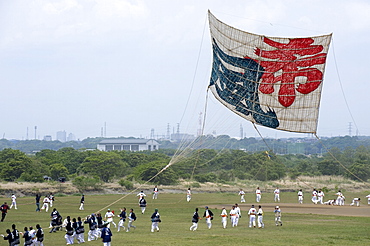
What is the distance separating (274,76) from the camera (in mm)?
37781

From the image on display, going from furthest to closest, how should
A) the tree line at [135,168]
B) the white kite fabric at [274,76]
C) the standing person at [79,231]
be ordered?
1. the tree line at [135,168]
2. the white kite fabric at [274,76]
3. the standing person at [79,231]

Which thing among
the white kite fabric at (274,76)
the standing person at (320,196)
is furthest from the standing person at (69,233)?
the standing person at (320,196)

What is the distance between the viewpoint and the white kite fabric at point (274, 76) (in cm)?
A: 3697

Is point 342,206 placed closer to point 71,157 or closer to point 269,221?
point 269,221

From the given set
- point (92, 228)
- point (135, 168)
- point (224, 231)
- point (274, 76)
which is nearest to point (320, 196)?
point (274, 76)

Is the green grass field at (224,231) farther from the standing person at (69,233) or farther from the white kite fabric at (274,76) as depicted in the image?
the white kite fabric at (274,76)

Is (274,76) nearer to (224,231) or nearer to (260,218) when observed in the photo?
(260,218)

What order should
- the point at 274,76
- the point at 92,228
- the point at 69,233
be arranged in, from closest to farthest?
1. the point at 69,233
2. the point at 92,228
3. the point at 274,76

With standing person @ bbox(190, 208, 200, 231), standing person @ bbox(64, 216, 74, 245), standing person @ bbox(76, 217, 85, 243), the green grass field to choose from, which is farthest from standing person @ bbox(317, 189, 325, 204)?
standing person @ bbox(64, 216, 74, 245)

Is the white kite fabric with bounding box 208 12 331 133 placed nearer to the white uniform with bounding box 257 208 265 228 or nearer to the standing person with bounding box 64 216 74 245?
the white uniform with bounding box 257 208 265 228

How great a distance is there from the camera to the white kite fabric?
121 feet

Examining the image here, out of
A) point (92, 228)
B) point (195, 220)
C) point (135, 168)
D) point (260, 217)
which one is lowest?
point (92, 228)

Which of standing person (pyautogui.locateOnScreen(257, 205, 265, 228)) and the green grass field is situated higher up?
standing person (pyautogui.locateOnScreen(257, 205, 265, 228))

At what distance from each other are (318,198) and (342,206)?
11.5 feet
